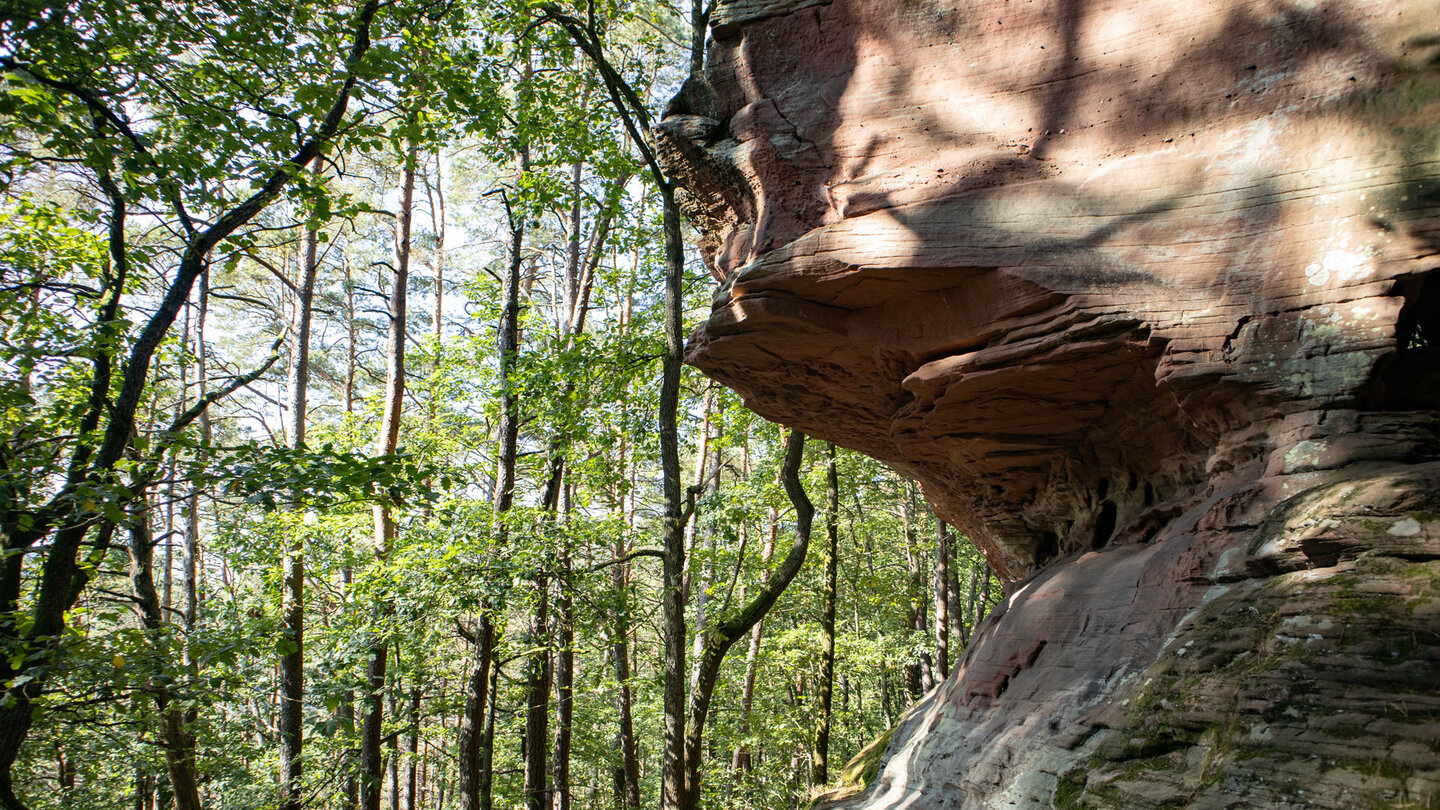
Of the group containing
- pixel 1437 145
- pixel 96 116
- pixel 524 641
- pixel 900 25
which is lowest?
pixel 524 641

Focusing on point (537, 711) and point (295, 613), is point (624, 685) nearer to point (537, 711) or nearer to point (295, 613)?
point (537, 711)

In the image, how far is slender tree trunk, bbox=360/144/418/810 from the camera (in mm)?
10531

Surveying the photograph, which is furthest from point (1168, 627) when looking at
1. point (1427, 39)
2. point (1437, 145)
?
point (1427, 39)

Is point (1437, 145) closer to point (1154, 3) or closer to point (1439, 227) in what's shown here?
point (1439, 227)

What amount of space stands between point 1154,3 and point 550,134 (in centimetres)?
739

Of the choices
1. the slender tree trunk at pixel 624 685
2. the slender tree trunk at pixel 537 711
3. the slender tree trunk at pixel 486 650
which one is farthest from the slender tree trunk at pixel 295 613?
the slender tree trunk at pixel 624 685

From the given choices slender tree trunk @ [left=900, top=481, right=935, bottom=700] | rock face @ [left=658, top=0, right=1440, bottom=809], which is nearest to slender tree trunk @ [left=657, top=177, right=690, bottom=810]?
rock face @ [left=658, top=0, right=1440, bottom=809]

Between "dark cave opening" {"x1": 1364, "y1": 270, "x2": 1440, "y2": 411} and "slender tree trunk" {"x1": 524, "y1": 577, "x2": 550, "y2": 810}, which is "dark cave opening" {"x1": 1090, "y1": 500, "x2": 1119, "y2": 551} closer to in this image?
"dark cave opening" {"x1": 1364, "y1": 270, "x2": 1440, "y2": 411}

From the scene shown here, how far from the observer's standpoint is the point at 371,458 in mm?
4887

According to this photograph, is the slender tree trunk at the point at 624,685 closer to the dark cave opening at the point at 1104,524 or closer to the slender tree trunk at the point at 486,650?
the slender tree trunk at the point at 486,650

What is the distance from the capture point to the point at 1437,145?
3.82 meters

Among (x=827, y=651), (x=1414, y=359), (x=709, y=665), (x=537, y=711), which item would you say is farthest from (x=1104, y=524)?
(x=537, y=711)

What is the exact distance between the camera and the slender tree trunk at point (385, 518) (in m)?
10.5

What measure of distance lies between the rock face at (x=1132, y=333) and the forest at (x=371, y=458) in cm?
250
